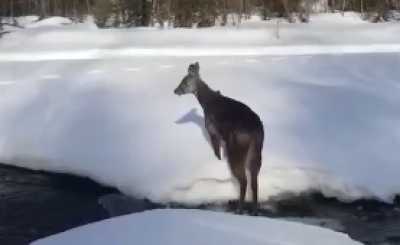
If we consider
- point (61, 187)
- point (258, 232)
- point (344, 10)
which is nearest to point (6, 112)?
point (61, 187)

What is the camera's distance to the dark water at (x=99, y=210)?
7.17 metres

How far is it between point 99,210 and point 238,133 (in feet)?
4.94

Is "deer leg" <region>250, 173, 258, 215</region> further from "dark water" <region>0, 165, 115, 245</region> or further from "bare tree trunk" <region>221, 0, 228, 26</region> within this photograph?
"bare tree trunk" <region>221, 0, 228, 26</region>

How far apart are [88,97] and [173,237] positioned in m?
6.96

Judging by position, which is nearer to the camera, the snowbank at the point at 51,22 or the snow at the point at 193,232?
the snow at the point at 193,232

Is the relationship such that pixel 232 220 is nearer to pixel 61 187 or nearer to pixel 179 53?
pixel 61 187

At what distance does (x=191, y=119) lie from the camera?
9.34m

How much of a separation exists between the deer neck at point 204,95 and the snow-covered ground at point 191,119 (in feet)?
2.47

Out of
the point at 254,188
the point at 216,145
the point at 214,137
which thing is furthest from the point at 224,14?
the point at 254,188

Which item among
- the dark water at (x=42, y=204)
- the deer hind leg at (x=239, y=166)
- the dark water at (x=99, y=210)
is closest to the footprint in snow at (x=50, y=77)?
the dark water at (x=42, y=204)

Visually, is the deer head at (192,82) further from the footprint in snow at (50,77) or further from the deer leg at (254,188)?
the footprint in snow at (50,77)

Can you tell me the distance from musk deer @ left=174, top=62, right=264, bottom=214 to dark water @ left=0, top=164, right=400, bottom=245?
333mm

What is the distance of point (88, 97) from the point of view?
1037 centimetres

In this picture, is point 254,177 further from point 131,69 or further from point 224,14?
point 224,14
